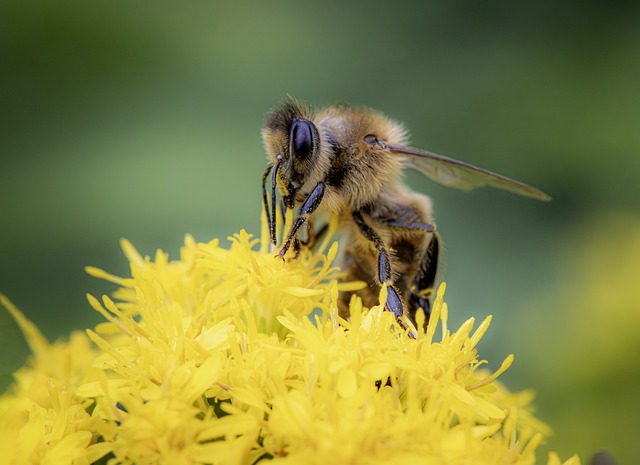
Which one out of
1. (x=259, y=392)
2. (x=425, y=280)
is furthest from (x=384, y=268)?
(x=259, y=392)

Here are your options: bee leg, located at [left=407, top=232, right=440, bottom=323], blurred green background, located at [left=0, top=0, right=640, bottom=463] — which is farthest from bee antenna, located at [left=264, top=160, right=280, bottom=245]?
blurred green background, located at [left=0, top=0, right=640, bottom=463]

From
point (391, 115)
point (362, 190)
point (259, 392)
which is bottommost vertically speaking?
point (259, 392)

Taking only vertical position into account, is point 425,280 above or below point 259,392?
above

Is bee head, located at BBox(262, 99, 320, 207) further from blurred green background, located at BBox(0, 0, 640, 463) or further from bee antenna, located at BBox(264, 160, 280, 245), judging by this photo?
blurred green background, located at BBox(0, 0, 640, 463)

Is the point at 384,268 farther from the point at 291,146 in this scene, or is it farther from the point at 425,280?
the point at 291,146

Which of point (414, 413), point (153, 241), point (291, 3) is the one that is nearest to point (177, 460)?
point (414, 413)

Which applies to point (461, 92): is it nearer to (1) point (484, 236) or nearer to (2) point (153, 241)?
(1) point (484, 236)

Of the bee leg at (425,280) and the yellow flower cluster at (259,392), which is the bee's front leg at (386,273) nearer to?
the yellow flower cluster at (259,392)

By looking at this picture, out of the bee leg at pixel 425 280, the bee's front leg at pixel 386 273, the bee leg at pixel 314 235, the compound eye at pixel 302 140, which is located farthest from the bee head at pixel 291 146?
the bee leg at pixel 425 280
